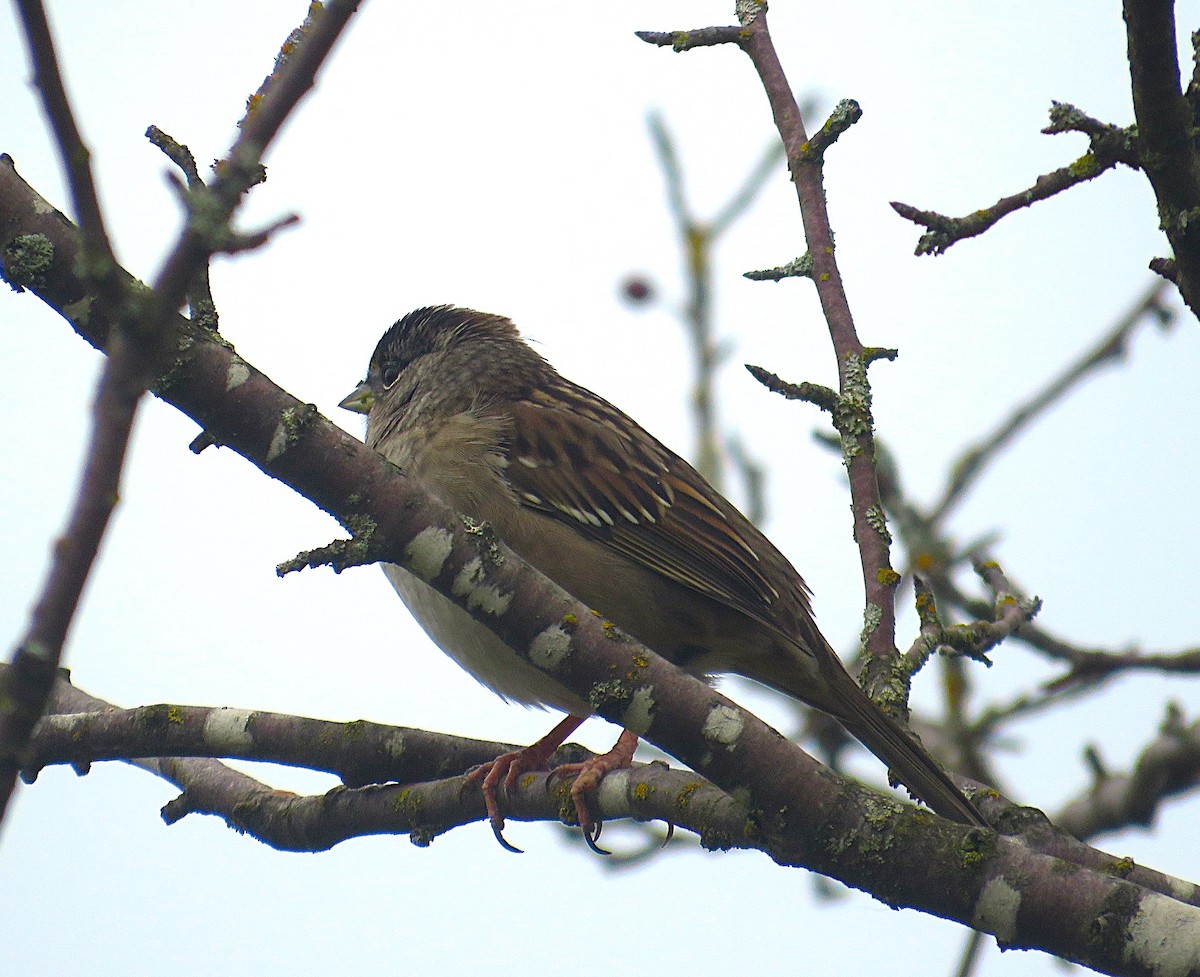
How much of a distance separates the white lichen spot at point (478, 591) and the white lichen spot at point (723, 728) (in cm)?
47

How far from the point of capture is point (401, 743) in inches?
149

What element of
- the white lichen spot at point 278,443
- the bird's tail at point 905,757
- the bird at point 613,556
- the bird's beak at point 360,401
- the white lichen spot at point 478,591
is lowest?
the white lichen spot at point 478,591

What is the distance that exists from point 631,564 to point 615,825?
1023mm

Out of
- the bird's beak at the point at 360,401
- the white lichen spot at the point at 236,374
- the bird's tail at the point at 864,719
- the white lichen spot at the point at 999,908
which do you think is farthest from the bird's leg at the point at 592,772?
the bird's beak at the point at 360,401

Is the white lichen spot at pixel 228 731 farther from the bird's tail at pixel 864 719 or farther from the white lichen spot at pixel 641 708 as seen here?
Result: the bird's tail at pixel 864 719

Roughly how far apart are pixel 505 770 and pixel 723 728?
130 centimetres

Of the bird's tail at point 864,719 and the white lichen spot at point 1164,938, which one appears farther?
the bird's tail at point 864,719

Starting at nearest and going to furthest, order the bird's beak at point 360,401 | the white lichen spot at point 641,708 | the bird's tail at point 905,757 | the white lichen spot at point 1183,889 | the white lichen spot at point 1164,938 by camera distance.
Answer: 1. the white lichen spot at point 1164,938
2. the white lichen spot at point 641,708
3. the white lichen spot at point 1183,889
4. the bird's tail at point 905,757
5. the bird's beak at point 360,401

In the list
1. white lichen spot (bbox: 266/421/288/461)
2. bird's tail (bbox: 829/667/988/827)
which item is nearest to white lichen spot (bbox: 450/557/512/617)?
white lichen spot (bbox: 266/421/288/461)

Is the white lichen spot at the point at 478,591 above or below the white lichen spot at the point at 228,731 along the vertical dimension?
above

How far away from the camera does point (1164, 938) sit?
2395mm

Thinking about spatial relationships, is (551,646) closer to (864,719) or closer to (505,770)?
(505,770)

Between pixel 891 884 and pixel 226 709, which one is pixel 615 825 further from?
pixel 891 884

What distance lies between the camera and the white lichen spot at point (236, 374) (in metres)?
2.69
